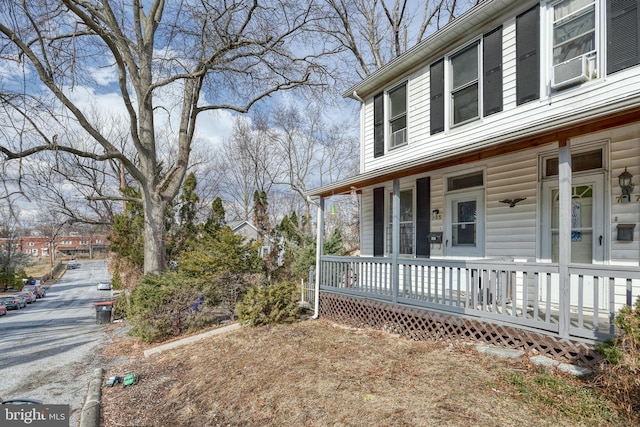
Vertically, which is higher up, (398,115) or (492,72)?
(492,72)

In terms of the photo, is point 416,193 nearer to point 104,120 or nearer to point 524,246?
point 524,246

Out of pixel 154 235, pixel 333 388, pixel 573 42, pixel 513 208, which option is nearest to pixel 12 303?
pixel 154 235

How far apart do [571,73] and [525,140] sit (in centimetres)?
176

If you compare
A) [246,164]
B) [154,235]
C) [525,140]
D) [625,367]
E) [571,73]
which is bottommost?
[625,367]

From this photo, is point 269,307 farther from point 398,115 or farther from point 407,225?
point 398,115

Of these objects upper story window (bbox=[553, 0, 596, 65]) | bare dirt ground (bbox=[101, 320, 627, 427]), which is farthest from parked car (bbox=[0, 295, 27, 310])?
upper story window (bbox=[553, 0, 596, 65])

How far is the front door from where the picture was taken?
5074mm

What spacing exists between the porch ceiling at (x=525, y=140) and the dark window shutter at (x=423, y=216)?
1.25m

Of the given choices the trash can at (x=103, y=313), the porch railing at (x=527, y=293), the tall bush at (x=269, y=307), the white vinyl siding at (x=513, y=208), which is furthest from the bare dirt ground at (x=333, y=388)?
the trash can at (x=103, y=313)

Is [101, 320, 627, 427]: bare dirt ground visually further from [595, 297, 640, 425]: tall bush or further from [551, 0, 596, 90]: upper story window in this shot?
[551, 0, 596, 90]: upper story window

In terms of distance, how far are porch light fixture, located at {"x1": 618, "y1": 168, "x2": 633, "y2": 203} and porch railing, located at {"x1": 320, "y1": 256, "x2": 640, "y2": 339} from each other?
1.14 m

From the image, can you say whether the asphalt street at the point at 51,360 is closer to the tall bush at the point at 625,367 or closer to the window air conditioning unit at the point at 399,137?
the tall bush at the point at 625,367

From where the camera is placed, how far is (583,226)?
5.29 meters

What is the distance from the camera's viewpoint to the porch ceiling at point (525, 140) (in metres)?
3.84
